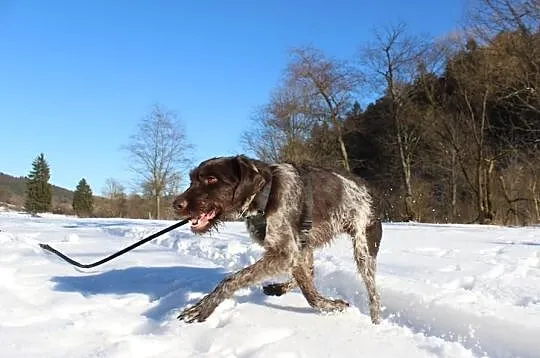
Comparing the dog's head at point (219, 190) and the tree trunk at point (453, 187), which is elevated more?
the tree trunk at point (453, 187)

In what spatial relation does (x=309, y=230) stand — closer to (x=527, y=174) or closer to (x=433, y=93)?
(x=527, y=174)

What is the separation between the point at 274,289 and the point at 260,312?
846 mm

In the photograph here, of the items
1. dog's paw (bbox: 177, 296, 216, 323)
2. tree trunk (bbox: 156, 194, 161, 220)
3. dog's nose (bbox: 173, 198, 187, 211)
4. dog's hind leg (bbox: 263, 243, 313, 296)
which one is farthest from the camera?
tree trunk (bbox: 156, 194, 161, 220)

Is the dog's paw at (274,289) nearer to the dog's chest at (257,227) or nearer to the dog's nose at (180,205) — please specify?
the dog's chest at (257,227)

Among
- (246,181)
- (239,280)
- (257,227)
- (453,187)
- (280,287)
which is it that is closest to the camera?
(239,280)

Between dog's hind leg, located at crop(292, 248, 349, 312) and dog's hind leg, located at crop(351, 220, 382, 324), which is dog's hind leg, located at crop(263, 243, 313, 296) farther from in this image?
dog's hind leg, located at crop(351, 220, 382, 324)

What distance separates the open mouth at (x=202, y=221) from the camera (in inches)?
188

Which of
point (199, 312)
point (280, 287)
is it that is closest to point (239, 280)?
point (199, 312)

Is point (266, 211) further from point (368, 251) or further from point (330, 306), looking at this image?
point (368, 251)

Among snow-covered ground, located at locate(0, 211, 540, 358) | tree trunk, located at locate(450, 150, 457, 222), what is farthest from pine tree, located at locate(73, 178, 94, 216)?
snow-covered ground, located at locate(0, 211, 540, 358)

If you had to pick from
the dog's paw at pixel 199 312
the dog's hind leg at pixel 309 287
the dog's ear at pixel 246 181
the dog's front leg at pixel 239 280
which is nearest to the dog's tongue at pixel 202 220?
the dog's ear at pixel 246 181

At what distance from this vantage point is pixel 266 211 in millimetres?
4848

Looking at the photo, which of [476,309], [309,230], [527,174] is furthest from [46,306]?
[527,174]

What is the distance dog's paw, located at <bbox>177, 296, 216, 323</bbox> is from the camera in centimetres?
438
